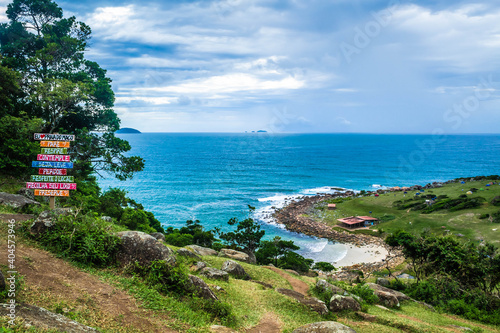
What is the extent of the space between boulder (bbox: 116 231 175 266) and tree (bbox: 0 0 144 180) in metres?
16.4

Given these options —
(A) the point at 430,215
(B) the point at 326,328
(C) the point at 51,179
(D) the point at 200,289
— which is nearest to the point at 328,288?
(B) the point at 326,328

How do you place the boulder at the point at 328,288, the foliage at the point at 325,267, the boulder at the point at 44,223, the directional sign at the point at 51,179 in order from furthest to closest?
the foliage at the point at 325,267
the boulder at the point at 328,288
the directional sign at the point at 51,179
the boulder at the point at 44,223

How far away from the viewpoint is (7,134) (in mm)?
20406

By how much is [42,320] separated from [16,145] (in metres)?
20.2

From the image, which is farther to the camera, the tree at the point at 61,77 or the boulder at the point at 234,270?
the tree at the point at 61,77

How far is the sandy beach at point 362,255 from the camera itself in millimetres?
36438

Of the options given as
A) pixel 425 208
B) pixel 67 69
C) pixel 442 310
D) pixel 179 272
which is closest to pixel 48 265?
pixel 179 272

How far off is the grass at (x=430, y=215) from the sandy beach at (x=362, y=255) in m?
5.48

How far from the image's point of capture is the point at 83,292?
25.9 feet

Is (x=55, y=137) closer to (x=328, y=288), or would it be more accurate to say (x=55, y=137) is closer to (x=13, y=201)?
(x=13, y=201)

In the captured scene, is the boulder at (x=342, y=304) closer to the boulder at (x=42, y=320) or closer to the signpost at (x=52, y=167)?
the boulder at (x=42, y=320)

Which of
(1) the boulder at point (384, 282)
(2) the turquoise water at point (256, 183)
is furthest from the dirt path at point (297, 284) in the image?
(2) the turquoise water at point (256, 183)

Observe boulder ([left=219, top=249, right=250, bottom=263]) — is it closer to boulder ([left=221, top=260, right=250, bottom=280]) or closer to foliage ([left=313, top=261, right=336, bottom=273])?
boulder ([left=221, top=260, right=250, bottom=280])

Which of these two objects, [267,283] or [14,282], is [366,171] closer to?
[267,283]
